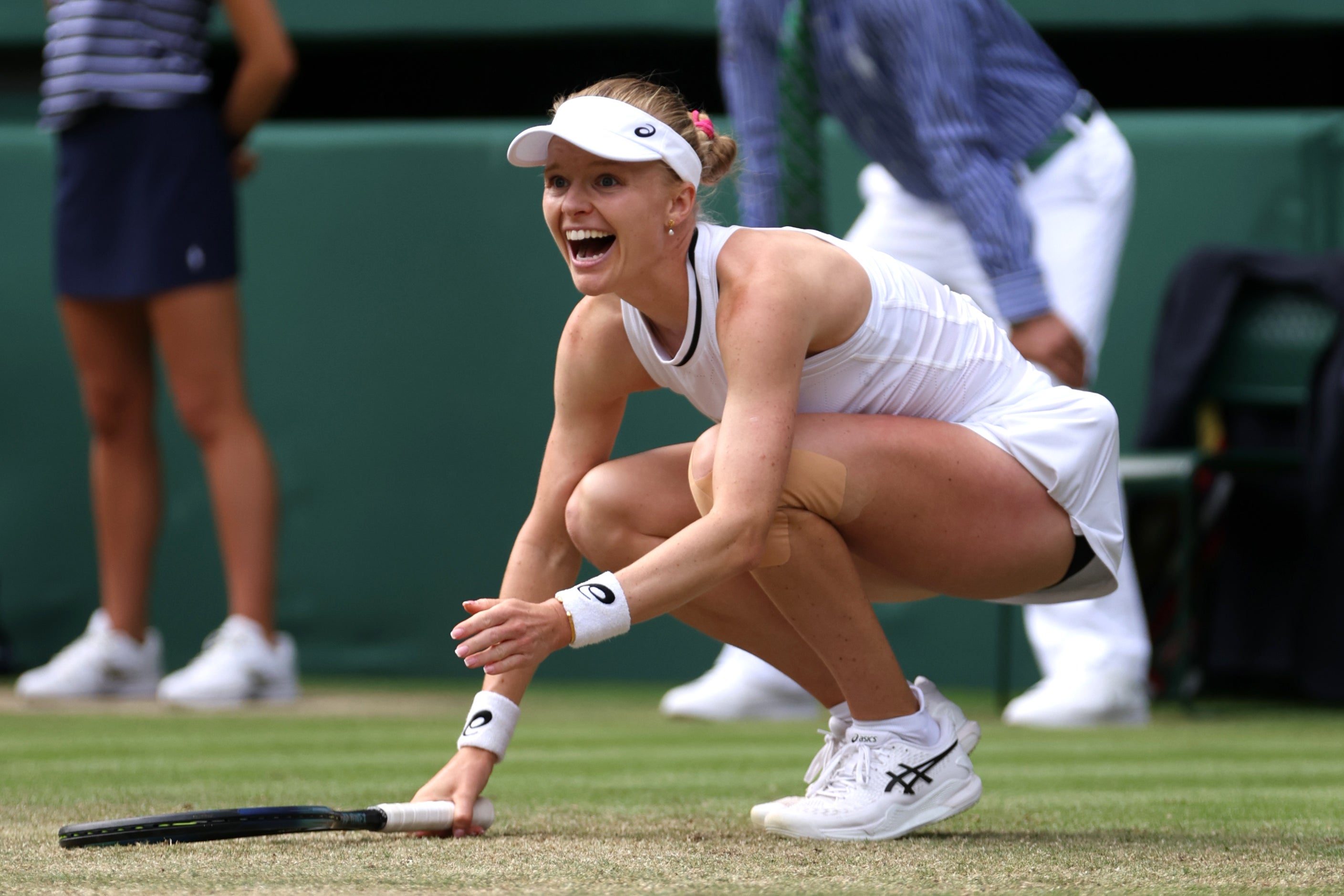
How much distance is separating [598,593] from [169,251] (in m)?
2.72

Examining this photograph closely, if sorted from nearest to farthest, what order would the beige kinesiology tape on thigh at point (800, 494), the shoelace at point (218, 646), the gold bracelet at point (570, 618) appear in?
the gold bracelet at point (570, 618) → the beige kinesiology tape on thigh at point (800, 494) → the shoelace at point (218, 646)

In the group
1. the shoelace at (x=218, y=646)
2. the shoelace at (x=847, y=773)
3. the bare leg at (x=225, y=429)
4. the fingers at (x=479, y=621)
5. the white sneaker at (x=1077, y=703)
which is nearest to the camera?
the fingers at (x=479, y=621)

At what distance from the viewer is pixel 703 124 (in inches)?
93.1

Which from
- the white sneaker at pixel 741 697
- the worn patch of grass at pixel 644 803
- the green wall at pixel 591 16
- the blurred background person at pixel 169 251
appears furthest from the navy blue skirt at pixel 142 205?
the white sneaker at pixel 741 697

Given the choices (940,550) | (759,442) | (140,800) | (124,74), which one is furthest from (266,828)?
(124,74)

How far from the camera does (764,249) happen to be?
2.31 metres

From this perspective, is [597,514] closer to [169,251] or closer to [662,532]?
[662,532]

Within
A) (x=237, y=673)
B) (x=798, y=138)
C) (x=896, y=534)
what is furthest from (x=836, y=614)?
(x=237, y=673)

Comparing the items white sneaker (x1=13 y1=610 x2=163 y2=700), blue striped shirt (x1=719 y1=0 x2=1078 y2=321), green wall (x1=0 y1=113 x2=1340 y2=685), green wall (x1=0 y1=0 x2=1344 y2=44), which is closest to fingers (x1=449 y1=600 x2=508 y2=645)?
blue striped shirt (x1=719 y1=0 x2=1078 y2=321)

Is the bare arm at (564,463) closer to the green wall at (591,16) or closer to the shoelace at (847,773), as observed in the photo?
the shoelace at (847,773)

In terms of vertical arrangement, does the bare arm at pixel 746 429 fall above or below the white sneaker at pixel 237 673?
above

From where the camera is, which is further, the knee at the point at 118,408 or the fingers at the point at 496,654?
the knee at the point at 118,408

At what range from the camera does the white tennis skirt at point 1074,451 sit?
8.11ft

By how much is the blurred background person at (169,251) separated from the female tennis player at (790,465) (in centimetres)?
209
